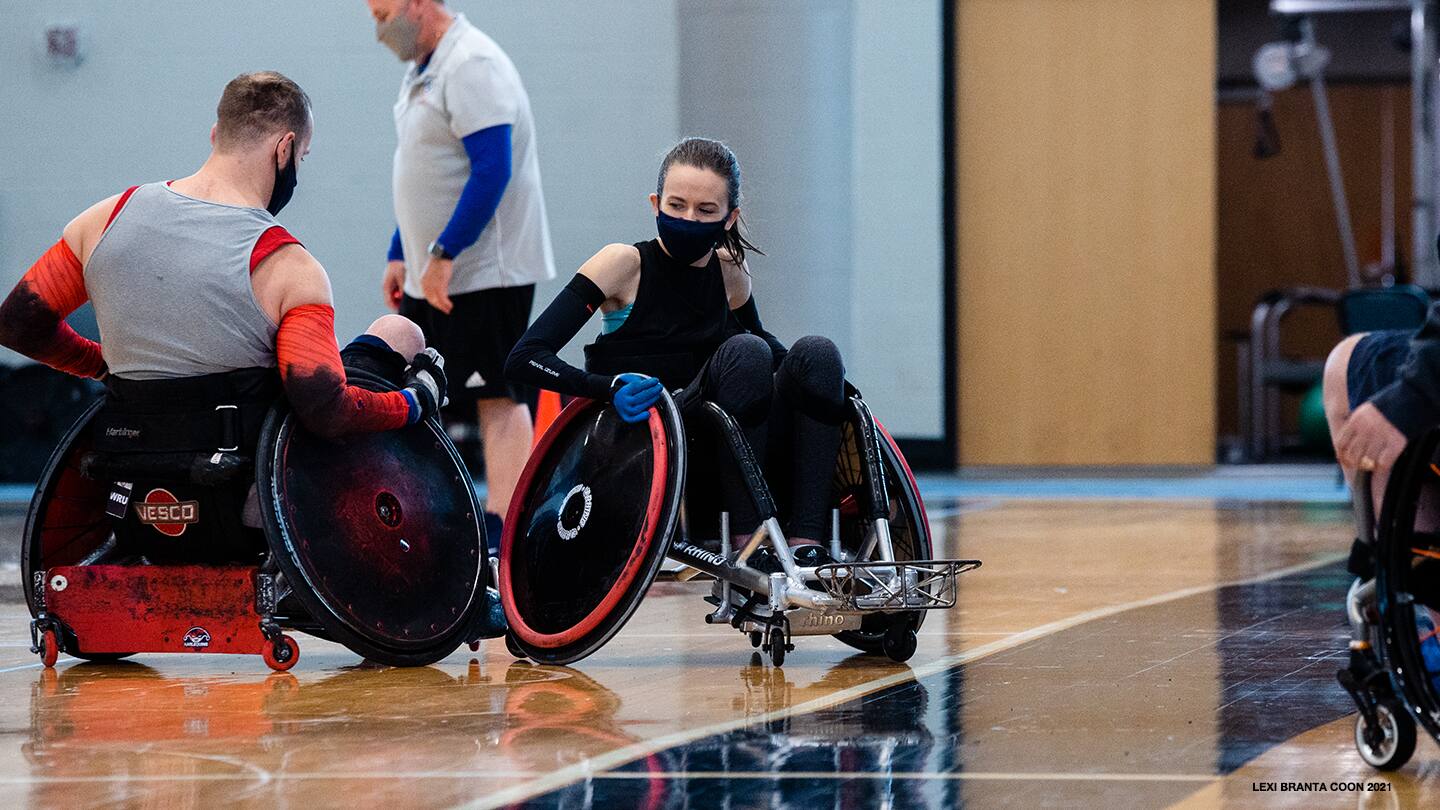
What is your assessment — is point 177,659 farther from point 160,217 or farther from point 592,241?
point 592,241

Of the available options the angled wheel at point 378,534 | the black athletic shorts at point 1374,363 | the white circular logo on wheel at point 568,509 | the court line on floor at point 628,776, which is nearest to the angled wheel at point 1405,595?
the black athletic shorts at point 1374,363

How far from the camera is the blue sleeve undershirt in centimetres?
459

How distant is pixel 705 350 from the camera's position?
3.46 m

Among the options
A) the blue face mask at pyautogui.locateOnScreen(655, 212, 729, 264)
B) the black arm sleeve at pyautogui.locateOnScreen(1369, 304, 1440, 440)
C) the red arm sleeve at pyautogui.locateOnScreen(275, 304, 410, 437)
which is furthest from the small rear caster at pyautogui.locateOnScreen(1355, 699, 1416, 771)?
the red arm sleeve at pyautogui.locateOnScreen(275, 304, 410, 437)

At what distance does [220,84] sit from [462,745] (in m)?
7.01

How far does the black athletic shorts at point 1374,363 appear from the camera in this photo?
228 cm

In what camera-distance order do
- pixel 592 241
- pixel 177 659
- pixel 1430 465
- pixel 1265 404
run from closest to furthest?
pixel 1430 465 < pixel 177 659 < pixel 592 241 < pixel 1265 404

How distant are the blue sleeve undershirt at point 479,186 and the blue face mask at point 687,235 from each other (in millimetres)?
1284

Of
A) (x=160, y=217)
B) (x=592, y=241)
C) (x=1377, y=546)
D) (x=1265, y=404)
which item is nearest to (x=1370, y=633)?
(x=1377, y=546)

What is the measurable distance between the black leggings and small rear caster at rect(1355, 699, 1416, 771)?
113cm

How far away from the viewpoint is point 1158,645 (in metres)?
3.50

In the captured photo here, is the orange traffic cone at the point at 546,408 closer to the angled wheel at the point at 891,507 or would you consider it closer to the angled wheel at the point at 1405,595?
the angled wheel at the point at 891,507

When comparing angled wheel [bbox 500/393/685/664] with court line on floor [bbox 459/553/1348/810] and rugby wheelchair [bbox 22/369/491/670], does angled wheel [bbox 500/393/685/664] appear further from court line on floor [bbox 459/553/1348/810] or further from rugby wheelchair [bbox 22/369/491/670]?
court line on floor [bbox 459/553/1348/810]

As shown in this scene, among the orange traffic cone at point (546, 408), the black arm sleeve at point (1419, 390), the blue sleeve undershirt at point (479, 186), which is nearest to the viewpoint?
the black arm sleeve at point (1419, 390)
